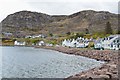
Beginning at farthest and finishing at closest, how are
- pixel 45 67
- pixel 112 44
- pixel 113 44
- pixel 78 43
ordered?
1. pixel 78 43
2. pixel 112 44
3. pixel 113 44
4. pixel 45 67

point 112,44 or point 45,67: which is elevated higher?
point 112,44

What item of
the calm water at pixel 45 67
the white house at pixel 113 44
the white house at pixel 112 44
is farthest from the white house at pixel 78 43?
the calm water at pixel 45 67

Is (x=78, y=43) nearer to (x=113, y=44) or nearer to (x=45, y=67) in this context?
(x=113, y=44)

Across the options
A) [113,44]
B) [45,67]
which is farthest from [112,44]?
[45,67]

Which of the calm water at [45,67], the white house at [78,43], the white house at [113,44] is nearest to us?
the calm water at [45,67]

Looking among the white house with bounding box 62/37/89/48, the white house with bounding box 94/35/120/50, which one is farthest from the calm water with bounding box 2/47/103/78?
the white house with bounding box 62/37/89/48

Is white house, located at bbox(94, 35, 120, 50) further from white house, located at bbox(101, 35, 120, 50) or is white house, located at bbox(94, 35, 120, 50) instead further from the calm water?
the calm water

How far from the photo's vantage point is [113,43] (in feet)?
255

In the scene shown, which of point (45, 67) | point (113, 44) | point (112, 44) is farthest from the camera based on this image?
point (112, 44)

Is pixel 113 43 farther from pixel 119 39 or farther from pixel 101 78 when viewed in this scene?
pixel 101 78

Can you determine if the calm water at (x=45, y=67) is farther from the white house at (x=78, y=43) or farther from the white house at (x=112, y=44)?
the white house at (x=78, y=43)

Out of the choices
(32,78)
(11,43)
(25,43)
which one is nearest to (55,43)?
(25,43)

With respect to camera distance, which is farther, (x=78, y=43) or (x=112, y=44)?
(x=78, y=43)

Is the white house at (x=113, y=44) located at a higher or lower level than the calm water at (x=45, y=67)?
higher
